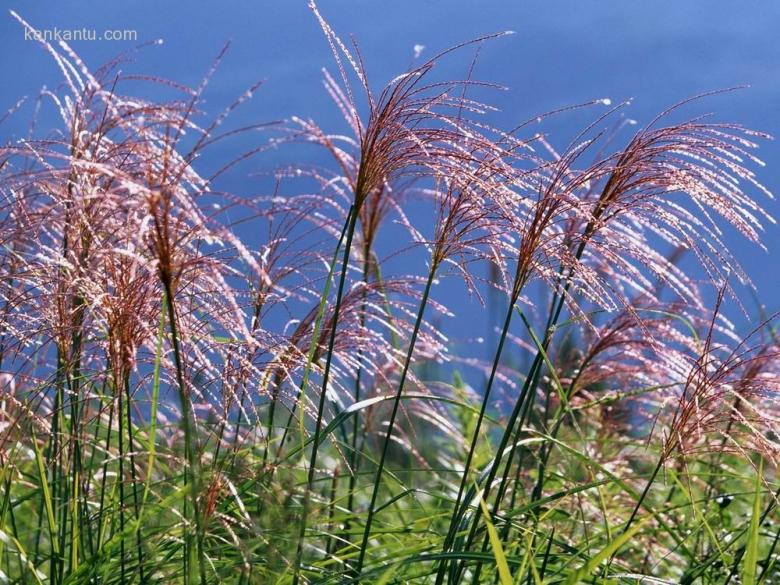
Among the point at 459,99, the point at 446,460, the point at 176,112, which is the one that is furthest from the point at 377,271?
the point at 446,460

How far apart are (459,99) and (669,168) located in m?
0.47

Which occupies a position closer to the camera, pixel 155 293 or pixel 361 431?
pixel 155 293

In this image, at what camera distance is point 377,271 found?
10.6ft

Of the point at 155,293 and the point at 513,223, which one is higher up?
the point at 513,223

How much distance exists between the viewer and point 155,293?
208 cm

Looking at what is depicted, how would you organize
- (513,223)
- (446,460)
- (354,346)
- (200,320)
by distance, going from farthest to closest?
1. (446,460)
2. (354,346)
3. (200,320)
4. (513,223)

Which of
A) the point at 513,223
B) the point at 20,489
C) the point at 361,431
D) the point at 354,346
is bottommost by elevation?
the point at 20,489

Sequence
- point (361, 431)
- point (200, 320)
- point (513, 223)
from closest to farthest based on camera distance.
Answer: point (513, 223) < point (200, 320) < point (361, 431)

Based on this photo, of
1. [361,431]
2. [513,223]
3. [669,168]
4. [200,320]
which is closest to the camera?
[513,223]

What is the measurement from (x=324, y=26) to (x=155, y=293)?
2.18 feet

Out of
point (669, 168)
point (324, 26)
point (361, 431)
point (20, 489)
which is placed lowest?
point (20, 489)

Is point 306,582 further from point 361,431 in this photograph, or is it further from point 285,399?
point 361,431

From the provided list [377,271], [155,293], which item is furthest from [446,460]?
[155,293]

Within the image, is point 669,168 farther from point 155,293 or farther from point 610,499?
point 610,499
